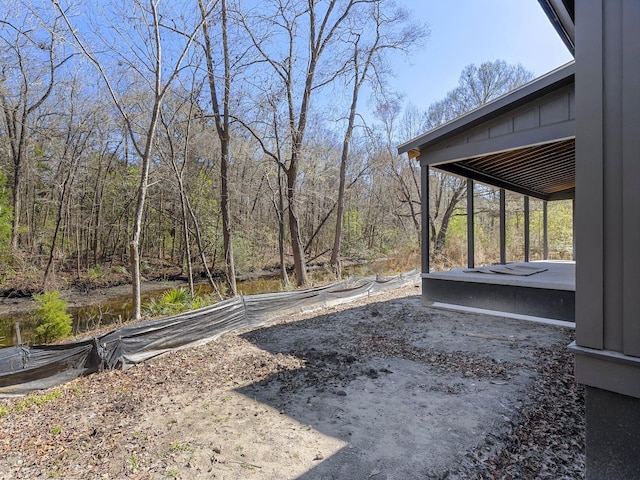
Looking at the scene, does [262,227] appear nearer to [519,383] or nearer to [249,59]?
[249,59]

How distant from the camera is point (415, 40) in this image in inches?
522

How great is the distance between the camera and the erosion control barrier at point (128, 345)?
396 cm

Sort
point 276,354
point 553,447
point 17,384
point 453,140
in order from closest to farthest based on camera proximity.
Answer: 1. point 553,447
2. point 17,384
3. point 276,354
4. point 453,140

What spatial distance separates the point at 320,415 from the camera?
296 centimetres

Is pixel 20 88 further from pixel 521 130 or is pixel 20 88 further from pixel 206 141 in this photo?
pixel 521 130

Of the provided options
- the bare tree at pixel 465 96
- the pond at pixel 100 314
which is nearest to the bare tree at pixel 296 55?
the pond at pixel 100 314

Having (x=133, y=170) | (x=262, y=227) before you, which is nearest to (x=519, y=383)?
(x=262, y=227)

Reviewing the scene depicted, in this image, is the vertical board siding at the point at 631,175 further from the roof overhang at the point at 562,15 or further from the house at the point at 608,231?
the roof overhang at the point at 562,15

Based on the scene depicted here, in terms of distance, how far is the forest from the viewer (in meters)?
7.56

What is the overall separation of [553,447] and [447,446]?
737 millimetres

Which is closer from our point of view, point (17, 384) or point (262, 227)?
point (17, 384)

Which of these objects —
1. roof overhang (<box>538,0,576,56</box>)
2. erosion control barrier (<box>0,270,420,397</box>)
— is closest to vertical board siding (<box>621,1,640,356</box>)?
roof overhang (<box>538,0,576,56</box>)

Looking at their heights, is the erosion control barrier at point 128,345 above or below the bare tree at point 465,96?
below

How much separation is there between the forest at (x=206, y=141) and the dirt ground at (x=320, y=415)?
4209 millimetres
